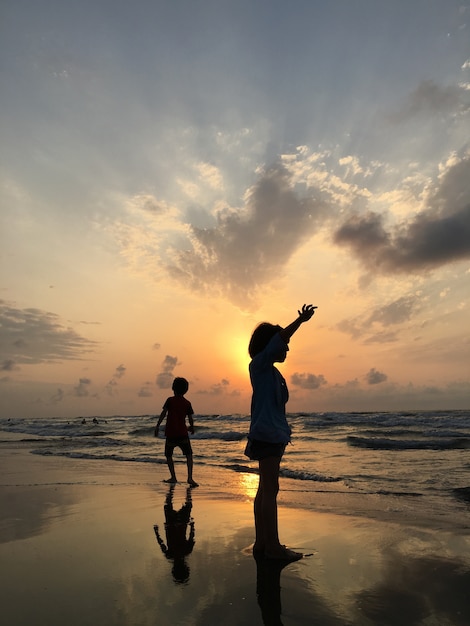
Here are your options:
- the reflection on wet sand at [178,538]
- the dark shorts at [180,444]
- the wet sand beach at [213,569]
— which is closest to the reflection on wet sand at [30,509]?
the wet sand beach at [213,569]

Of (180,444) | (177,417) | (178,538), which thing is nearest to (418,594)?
(178,538)

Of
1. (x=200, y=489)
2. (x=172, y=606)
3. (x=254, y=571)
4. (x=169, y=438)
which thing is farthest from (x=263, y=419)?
(x=169, y=438)

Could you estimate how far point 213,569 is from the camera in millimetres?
3861

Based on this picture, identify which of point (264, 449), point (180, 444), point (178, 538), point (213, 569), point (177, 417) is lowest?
point (213, 569)

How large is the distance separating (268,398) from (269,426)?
0.27 m

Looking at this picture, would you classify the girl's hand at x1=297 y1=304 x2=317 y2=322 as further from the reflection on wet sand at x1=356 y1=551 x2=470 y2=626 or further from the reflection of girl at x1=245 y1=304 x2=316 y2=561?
the reflection on wet sand at x1=356 y1=551 x2=470 y2=626

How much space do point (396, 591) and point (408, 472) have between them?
27.3 ft

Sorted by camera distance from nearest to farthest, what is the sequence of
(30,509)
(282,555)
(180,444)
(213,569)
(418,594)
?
1. (418,594)
2. (213,569)
3. (282,555)
4. (30,509)
5. (180,444)

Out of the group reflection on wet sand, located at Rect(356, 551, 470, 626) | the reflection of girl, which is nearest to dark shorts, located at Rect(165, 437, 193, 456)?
the reflection of girl

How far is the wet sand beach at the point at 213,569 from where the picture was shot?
2980mm

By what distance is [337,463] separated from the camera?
13.0 metres

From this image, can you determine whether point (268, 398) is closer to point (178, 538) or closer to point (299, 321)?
point (299, 321)

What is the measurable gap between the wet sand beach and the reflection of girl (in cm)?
26

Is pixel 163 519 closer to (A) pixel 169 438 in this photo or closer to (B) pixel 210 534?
(B) pixel 210 534
